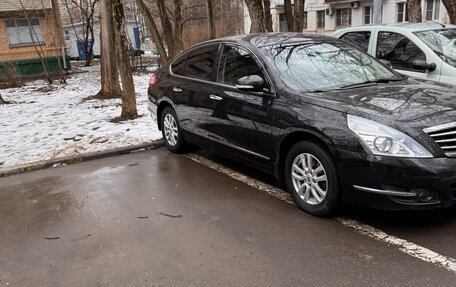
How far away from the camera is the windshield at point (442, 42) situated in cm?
632

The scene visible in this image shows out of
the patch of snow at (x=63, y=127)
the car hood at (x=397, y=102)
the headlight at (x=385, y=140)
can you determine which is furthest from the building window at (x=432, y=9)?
the headlight at (x=385, y=140)

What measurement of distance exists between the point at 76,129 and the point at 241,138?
15.8 ft

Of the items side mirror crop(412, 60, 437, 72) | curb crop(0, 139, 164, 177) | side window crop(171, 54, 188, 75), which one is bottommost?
curb crop(0, 139, 164, 177)

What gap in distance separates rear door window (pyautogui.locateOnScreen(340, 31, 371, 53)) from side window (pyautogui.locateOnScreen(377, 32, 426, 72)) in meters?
0.26

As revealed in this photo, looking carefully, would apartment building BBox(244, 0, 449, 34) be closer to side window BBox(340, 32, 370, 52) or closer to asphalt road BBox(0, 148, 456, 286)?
side window BBox(340, 32, 370, 52)

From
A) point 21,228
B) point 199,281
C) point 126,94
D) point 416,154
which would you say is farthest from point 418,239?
point 126,94

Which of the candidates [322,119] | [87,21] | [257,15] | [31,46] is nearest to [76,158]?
[322,119]

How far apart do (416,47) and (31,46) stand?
2135 centimetres

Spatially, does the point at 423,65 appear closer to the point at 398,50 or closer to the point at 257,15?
the point at 398,50

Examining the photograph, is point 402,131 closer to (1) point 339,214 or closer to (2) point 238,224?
(1) point 339,214

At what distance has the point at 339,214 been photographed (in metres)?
4.10

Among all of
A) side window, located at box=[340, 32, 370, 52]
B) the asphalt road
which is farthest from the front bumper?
side window, located at box=[340, 32, 370, 52]

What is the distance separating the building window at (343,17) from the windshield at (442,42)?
27.8 m

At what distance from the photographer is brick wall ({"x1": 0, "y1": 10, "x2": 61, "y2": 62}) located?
2262 cm
